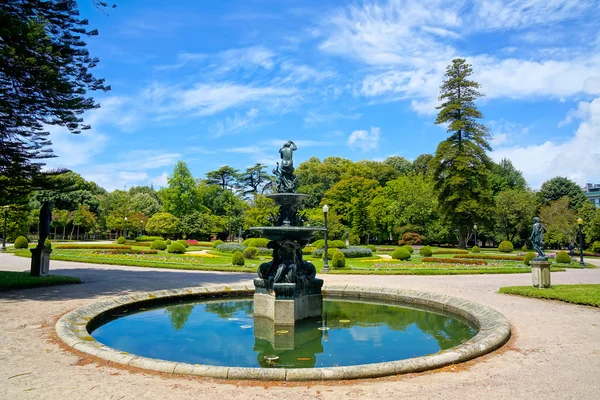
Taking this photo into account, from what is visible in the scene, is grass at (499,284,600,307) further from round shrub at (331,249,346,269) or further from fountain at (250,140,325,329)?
round shrub at (331,249,346,269)

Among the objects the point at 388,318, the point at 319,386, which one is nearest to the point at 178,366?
the point at 319,386

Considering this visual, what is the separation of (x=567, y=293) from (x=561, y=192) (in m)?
55.5

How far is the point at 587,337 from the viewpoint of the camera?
784 centimetres

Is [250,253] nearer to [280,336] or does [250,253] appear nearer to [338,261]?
[338,261]

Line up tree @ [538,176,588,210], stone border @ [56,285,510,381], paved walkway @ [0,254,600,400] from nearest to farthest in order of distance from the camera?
paved walkway @ [0,254,600,400], stone border @ [56,285,510,381], tree @ [538,176,588,210]

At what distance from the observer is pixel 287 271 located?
988 cm

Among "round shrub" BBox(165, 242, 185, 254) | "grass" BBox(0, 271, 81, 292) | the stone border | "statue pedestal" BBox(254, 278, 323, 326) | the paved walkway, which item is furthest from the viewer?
"round shrub" BBox(165, 242, 185, 254)

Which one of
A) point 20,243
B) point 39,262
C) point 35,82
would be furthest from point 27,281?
point 20,243

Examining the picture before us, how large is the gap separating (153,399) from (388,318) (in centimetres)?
705

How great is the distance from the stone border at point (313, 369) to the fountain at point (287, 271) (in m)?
Result: 3.38

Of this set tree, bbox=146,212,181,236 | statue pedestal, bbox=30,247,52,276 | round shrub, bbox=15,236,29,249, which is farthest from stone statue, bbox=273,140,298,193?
tree, bbox=146,212,181,236

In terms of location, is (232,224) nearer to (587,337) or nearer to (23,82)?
(23,82)

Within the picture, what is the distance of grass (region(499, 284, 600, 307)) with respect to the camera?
11375 mm

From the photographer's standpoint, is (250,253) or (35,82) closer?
(35,82)
